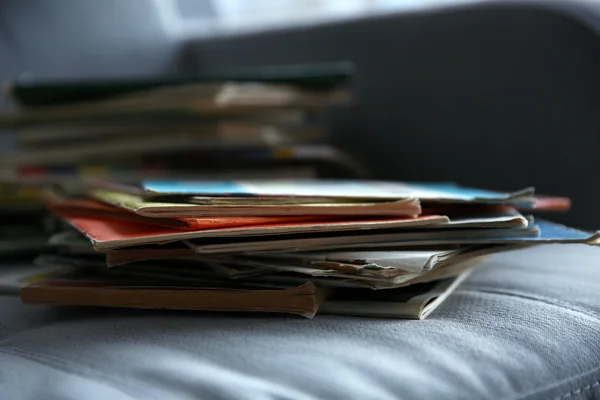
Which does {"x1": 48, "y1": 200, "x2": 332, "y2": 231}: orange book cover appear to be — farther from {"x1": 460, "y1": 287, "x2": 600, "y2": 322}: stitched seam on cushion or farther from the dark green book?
the dark green book

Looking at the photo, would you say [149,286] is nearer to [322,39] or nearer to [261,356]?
[261,356]

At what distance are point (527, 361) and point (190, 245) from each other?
257mm

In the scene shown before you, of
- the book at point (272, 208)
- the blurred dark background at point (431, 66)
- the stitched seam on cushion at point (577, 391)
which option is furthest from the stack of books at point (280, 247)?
the blurred dark background at point (431, 66)

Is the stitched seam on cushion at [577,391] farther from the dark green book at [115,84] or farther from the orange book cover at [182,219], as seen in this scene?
the dark green book at [115,84]

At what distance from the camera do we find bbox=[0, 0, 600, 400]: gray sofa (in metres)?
0.47

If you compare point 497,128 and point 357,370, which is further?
point 497,128

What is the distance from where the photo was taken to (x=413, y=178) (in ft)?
3.69

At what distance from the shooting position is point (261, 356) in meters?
0.49

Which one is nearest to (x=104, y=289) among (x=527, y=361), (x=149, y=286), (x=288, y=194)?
(x=149, y=286)

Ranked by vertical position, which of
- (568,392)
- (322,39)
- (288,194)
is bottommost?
(568,392)

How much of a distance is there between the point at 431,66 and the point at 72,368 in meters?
0.75

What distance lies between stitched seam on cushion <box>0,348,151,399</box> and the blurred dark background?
2.25 feet

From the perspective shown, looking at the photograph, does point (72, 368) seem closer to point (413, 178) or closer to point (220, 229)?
point (220, 229)

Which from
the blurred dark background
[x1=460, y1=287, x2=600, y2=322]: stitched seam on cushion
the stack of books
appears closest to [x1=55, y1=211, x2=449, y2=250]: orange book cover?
the stack of books
